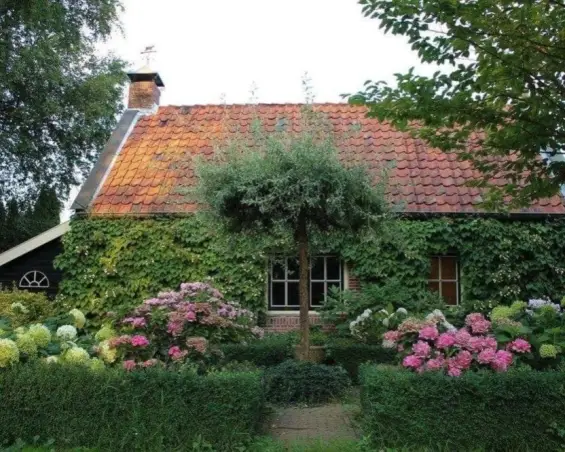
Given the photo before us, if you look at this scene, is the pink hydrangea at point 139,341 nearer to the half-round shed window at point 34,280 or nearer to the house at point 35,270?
the house at point 35,270

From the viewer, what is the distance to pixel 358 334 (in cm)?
992

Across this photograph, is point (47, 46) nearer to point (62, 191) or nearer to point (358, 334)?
point (62, 191)

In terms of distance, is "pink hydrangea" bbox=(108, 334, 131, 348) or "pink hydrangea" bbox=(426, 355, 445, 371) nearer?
"pink hydrangea" bbox=(426, 355, 445, 371)

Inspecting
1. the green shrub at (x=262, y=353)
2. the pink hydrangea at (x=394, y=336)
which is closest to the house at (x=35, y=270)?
the green shrub at (x=262, y=353)

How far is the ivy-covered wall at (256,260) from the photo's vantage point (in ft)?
37.3

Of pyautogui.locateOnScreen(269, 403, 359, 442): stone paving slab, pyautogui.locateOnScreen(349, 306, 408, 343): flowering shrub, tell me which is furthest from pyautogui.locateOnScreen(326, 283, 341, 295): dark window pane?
pyautogui.locateOnScreen(269, 403, 359, 442): stone paving slab

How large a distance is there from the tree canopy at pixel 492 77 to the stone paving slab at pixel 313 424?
331cm

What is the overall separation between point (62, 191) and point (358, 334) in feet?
60.6

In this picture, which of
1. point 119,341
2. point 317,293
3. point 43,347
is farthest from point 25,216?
point 119,341

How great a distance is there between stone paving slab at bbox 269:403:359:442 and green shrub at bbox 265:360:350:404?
219mm

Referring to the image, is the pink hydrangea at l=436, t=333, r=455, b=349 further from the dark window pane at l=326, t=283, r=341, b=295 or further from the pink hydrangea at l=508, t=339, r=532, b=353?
the dark window pane at l=326, t=283, r=341, b=295

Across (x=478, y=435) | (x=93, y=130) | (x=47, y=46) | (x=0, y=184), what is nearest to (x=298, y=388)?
(x=478, y=435)

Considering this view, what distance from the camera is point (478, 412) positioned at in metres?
5.05

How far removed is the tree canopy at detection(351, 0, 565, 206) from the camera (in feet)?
17.9
